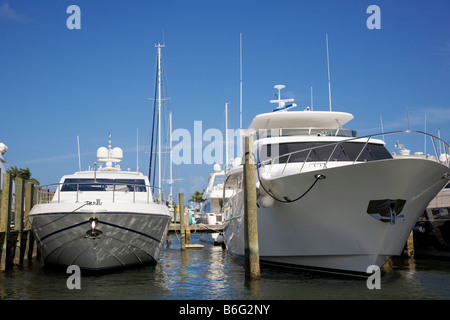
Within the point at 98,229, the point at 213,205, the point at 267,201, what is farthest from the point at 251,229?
the point at 213,205

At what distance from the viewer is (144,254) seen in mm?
13828

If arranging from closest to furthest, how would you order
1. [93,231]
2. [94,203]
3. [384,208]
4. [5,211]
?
[384,208], [93,231], [94,203], [5,211]

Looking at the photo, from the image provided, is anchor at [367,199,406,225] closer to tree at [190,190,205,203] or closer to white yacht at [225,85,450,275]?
white yacht at [225,85,450,275]

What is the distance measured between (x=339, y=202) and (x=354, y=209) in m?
0.39

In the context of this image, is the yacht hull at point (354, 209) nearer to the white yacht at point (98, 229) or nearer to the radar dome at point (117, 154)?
the white yacht at point (98, 229)

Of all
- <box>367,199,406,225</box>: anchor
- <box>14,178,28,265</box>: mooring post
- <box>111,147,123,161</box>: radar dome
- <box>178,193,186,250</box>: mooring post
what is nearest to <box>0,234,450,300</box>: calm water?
<box>14,178,28,265</box>: mooring post

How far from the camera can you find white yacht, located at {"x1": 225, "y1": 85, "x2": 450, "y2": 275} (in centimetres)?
1078

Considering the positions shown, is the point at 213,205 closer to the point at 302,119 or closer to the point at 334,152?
the point at 302,119

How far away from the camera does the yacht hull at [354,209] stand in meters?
10.7

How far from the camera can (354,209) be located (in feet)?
36.6

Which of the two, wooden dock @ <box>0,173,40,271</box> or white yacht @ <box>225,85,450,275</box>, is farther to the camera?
wooden dock @ <box>0,173,40,271</box>

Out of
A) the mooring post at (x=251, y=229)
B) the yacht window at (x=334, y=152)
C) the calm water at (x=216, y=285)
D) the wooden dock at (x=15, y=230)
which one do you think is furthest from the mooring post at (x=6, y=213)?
the yacht window at (x=334, y=152)

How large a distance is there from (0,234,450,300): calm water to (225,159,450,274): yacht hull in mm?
723
